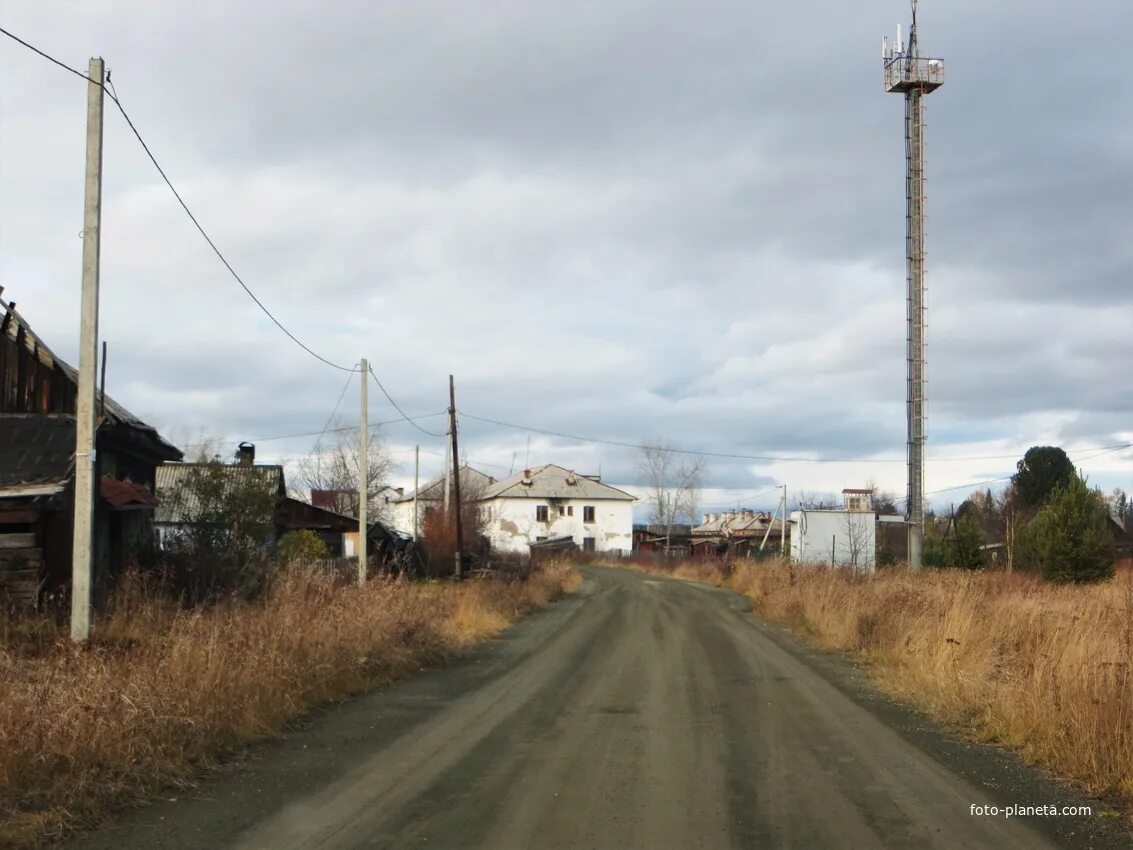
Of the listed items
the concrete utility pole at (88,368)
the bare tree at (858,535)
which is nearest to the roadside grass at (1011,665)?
the concrete utility pole at (88,368)

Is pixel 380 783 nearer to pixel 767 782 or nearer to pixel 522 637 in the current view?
pixel 767 782

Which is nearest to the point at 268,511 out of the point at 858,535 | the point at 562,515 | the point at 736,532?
the point at 858,535

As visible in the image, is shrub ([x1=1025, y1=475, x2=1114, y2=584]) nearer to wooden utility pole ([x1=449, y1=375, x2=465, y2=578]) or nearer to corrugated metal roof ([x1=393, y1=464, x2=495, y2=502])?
wooden utility pole ([x1=449, y1=375, x2=465, y2=578])

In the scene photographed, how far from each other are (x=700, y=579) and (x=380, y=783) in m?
48.5

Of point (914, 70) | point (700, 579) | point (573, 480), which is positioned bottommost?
point (700, 579)

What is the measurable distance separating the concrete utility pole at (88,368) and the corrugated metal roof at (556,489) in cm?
8101

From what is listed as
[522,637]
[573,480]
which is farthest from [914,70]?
[573,480]

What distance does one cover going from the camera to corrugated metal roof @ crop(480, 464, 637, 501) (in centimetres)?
9381

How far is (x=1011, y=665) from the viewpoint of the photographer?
11.5 meters

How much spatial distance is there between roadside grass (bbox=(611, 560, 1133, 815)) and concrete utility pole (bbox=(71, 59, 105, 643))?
372 inches

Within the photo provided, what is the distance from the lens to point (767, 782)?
303 inches

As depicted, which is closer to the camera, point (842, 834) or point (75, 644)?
point (842, 834)

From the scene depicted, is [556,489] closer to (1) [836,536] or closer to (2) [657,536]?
(2) [657,536]

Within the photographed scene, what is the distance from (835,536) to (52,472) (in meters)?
36.6
